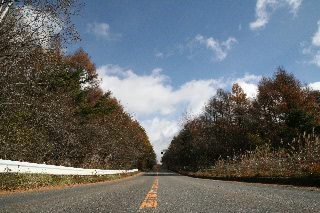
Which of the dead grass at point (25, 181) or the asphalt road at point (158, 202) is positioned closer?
the asphalt road at point (158, 202)

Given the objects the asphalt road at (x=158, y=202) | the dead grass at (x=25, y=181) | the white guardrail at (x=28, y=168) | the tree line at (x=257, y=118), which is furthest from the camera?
the tree line at (x=257, y=118)

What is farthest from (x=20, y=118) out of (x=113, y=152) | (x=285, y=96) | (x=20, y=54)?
(x=285, y=96)

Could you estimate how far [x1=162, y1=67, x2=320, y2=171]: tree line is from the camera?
43625mm

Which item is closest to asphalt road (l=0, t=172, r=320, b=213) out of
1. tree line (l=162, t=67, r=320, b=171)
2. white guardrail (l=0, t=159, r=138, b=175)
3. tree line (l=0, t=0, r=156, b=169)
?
white guardrail (l=0, t=159, r=138, b=175)

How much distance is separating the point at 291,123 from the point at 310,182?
31041 millimetres

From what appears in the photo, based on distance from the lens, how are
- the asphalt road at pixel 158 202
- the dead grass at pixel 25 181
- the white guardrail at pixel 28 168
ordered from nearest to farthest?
1. the asphalt road at pixel 158 202
2. the white guardrail at pixel 28 168
3. the dead grass at pixel 25 181

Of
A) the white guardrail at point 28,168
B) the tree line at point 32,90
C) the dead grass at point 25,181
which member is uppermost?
the tree line at point 32,90

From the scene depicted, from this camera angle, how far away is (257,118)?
184 ft

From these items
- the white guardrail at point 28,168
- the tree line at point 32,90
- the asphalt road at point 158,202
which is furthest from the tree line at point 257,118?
the asphalt road at point 158,202

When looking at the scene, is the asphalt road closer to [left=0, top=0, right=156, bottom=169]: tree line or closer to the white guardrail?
the white guardrail

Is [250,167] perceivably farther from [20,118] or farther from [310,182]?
[20,118]

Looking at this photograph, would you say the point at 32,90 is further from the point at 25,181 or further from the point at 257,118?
the point at 257,118

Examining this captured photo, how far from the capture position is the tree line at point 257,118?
4362 cm

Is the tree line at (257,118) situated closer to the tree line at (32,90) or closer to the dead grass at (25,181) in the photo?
the tree line at (32,90)
